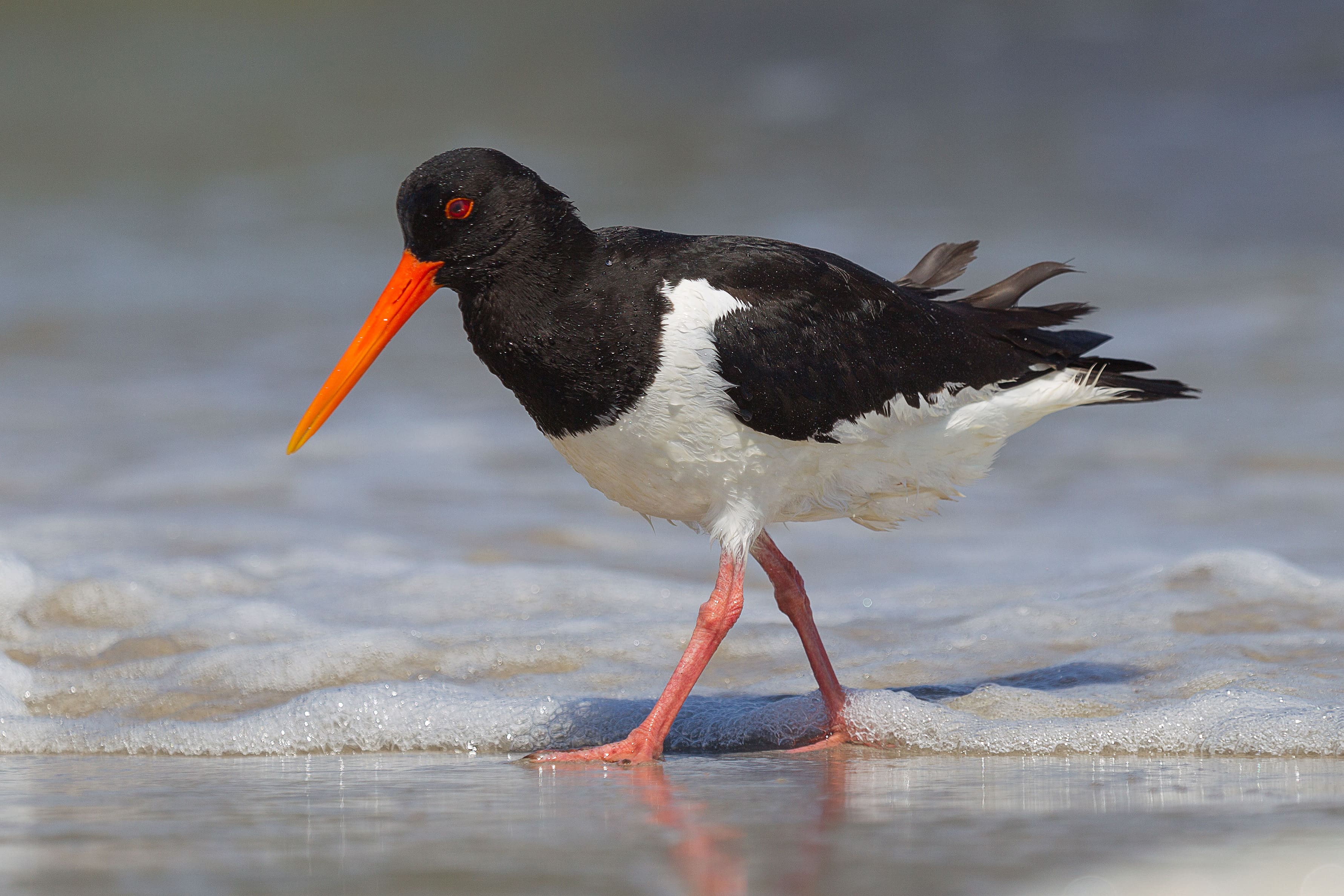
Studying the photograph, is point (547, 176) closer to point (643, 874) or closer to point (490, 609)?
point (490, 609)

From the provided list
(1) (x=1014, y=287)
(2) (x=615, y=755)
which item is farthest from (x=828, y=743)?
(1) (x=1014, y=287)

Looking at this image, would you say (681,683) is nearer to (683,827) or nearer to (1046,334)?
(683,827)

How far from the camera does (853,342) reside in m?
4.21

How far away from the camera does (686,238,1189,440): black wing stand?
396cm

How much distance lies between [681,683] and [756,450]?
69 cm

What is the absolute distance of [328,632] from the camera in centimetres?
539

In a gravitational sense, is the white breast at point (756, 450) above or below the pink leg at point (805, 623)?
above

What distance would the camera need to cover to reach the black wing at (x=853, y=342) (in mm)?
3961

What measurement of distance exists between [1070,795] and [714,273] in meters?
1.69

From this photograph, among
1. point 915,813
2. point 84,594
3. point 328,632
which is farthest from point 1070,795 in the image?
point 84,594

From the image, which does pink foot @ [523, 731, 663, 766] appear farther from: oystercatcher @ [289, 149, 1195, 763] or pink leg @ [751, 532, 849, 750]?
pink leg @ [751, 532, 849, 750]

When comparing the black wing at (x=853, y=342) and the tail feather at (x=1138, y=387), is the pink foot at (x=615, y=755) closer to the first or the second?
the black wing at (x=853, y=342)

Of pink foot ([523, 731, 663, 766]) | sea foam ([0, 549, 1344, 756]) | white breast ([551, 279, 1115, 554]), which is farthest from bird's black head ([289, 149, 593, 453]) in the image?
pink foot ([523, 731, 663, 766])

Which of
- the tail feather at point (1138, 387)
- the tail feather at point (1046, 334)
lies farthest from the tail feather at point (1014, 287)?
the tail feather at point (1138, 387)
